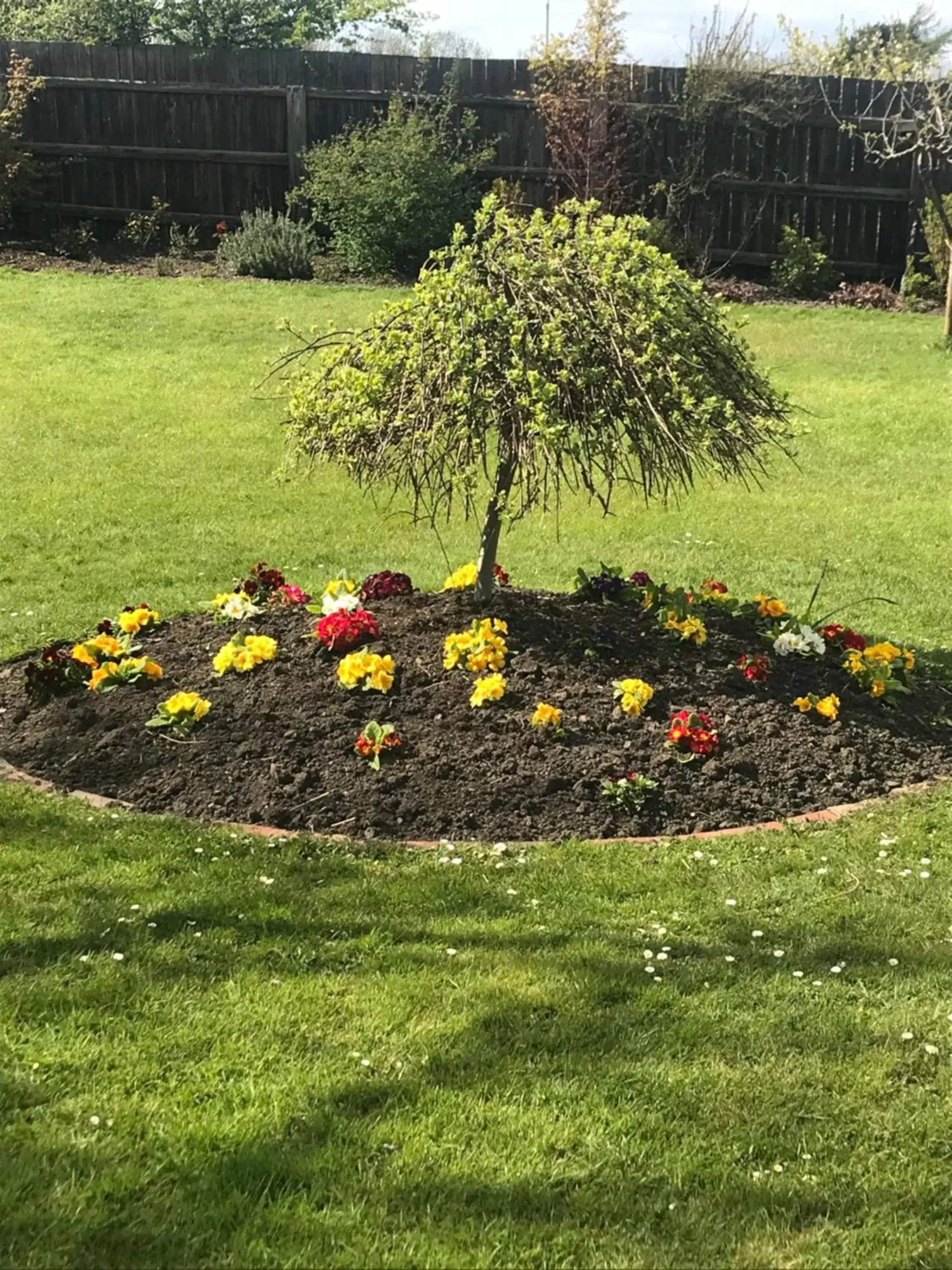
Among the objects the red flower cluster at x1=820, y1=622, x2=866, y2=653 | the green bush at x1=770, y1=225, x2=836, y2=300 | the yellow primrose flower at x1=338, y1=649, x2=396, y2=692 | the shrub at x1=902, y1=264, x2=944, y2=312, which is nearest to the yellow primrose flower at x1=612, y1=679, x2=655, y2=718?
the yellow primrose flower at x1=338, y1=649, x2=396, y2=692

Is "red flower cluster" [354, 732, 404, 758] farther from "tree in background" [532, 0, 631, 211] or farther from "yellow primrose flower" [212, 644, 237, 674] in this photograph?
Result: "tree in background" [532, 0, 631, 211]

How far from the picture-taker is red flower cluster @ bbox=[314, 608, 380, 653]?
5.05m

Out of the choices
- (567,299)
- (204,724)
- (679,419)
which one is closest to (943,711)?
(679,419)

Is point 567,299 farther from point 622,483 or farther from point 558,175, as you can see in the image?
point 558,175

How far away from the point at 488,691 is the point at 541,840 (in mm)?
700

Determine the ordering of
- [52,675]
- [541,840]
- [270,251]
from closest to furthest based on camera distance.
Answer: [541,840]
[52,675]
[270,251]

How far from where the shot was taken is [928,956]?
351 cm

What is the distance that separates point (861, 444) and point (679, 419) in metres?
6.00

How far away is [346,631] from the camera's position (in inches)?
199

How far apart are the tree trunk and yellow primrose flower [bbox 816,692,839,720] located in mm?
1420

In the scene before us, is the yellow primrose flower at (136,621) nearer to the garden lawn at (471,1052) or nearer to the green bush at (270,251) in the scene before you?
the garden lawn at (471,1052)

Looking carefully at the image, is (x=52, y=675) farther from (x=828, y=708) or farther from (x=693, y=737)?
(x=828, y=708)

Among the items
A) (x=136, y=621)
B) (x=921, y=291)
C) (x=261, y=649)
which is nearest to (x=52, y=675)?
(x=136, y=621)

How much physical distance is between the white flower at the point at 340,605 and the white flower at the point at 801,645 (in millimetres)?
1757
